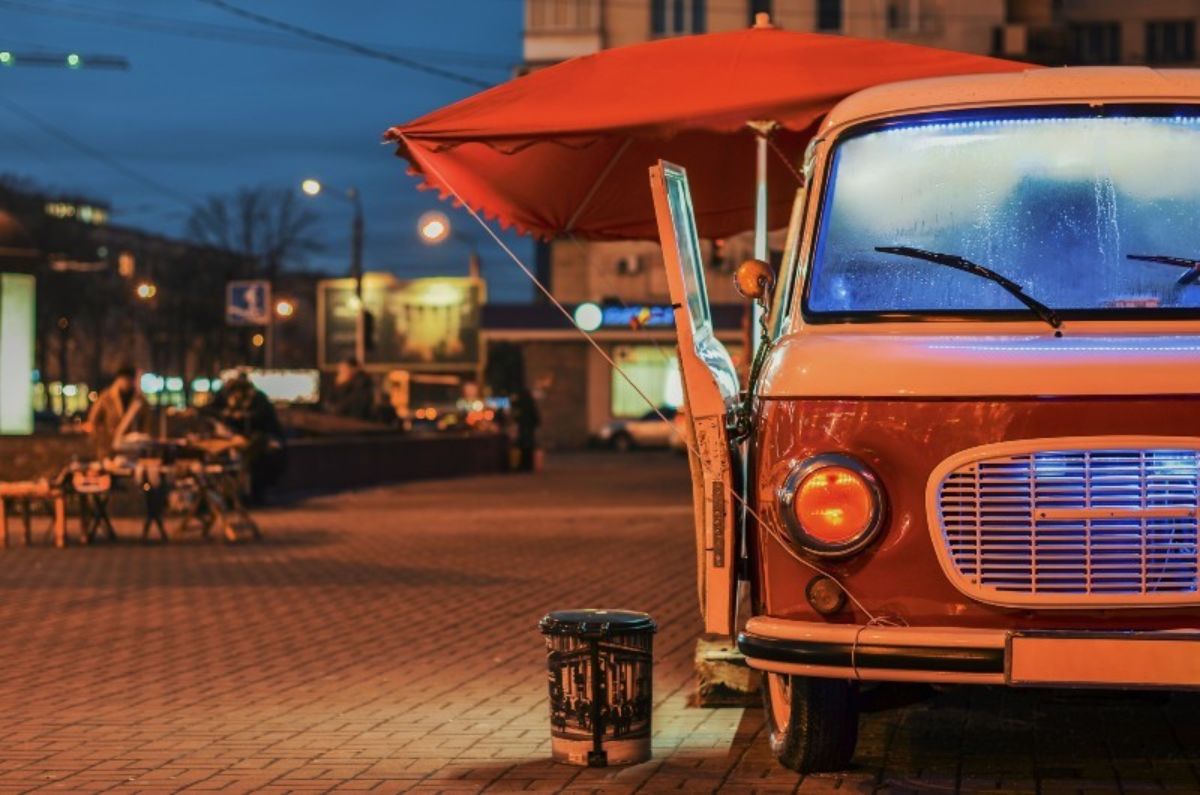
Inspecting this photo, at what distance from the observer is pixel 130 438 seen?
2167 cm

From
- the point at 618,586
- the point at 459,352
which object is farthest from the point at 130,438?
the point at 459,352

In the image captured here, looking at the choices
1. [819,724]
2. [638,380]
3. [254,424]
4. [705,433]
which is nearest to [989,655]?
[819,724]

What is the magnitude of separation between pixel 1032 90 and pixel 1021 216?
1.73 ft

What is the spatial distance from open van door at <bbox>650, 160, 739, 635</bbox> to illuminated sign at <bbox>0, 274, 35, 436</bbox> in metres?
18.7

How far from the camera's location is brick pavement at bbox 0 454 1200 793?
8.20 meters

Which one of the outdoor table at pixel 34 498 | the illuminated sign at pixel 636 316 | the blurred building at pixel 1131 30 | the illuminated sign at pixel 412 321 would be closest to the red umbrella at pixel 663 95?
the illuminated sign at pixel 636 316

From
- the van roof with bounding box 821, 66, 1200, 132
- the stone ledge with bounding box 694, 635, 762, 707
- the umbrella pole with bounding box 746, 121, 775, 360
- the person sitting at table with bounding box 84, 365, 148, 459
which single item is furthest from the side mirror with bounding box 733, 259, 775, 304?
the person sitting at table with bounding box 84, 365, 148, 459

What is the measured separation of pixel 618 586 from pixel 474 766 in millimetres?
7589

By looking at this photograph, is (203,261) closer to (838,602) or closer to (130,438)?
(130,438)

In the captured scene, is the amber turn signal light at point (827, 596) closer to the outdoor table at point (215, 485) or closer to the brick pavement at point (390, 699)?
the brick pavement at point (390, 699)

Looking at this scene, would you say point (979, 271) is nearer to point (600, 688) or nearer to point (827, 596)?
point (827, 596)

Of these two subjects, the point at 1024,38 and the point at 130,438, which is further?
the point at 1024,38

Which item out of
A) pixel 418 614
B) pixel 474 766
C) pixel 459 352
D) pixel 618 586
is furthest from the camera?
pixel 459 352

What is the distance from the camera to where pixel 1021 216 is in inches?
303
